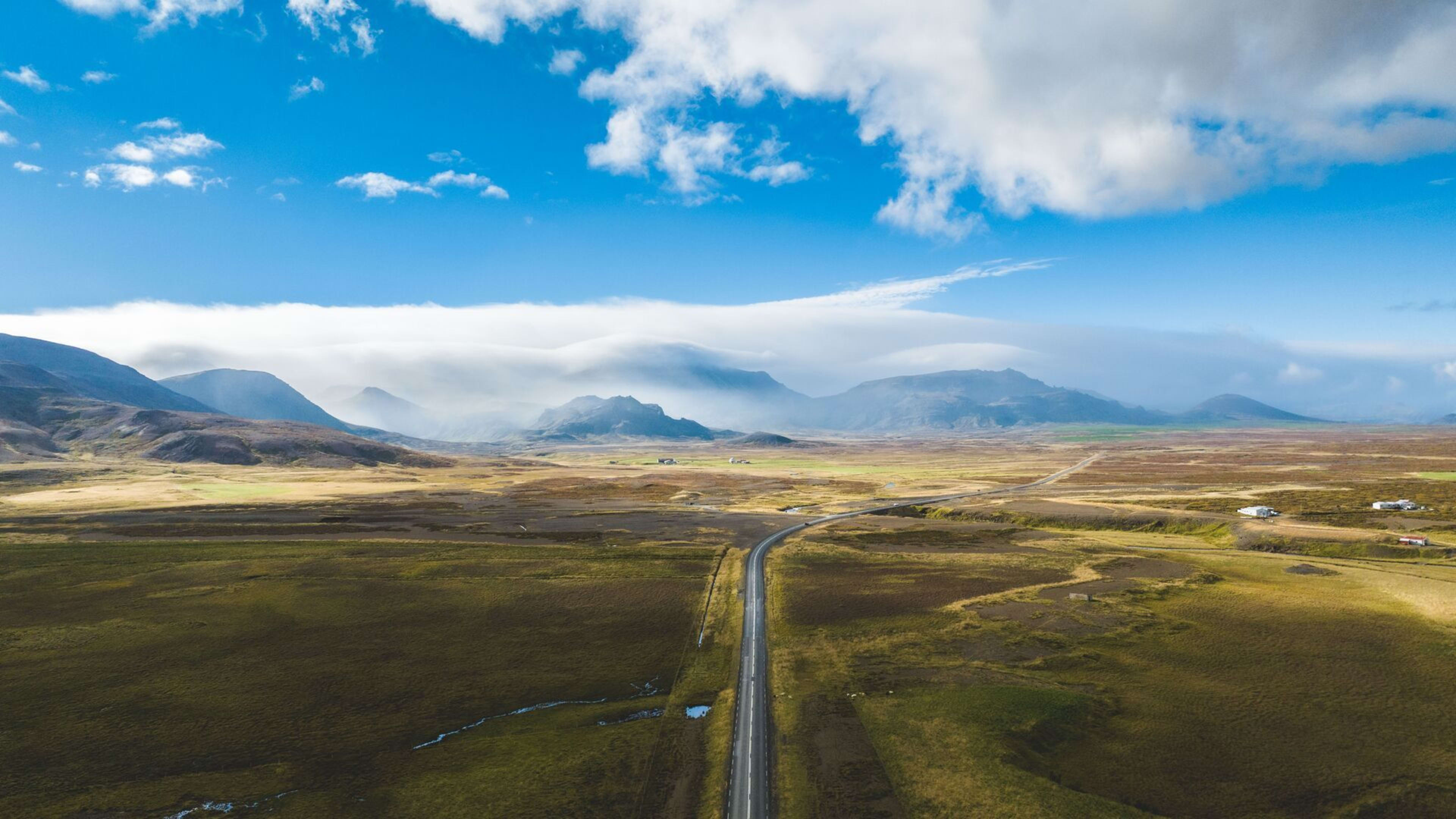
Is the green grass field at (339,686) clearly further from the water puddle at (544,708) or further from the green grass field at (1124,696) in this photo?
the green grass field at (1124,696)

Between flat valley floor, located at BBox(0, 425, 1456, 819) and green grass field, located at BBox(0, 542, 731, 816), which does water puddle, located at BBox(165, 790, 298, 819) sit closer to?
flat valley floor, located at BBox(0, 425, 1456, 819)

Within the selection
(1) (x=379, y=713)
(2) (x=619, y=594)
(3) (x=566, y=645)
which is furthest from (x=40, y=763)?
(2) (x=619, y=594)

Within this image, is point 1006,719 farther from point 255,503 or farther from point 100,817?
point 255,503

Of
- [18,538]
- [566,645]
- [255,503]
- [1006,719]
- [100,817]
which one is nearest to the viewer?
[100,817]

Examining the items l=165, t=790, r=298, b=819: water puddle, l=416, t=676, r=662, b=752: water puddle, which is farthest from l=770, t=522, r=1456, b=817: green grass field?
l=165, t=790, r=298, b=819: water puddle

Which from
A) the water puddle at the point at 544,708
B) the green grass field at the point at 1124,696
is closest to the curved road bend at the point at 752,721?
the green grass field at the point at 1124,696

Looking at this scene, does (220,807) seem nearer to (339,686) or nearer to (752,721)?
(339,686)
